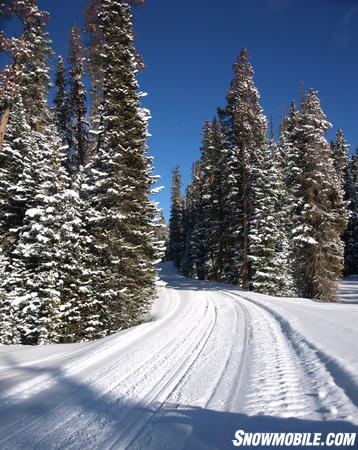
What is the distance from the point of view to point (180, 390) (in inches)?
156

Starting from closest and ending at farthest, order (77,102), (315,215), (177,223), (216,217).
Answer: (315,215) → (77,102) → (216,217) → (177,223)

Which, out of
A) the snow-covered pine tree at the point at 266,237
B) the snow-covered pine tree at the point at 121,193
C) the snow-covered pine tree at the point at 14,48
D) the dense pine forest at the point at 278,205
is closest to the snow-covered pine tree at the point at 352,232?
the dense pine forest at the point at 278,205

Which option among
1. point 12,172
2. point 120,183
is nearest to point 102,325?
point 120,183

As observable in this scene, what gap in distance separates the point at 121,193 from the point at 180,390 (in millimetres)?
9978

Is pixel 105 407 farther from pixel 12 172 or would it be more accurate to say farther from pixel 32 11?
pixel 12 172

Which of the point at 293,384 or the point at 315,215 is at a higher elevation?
the point at 315,215

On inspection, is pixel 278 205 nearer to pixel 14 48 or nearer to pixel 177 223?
pixel 14 48

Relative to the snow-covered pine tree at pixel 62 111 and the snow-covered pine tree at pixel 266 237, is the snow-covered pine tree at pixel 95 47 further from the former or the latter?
the snow-covered pine tree at pixel 266 237

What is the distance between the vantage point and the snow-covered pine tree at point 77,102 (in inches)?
715

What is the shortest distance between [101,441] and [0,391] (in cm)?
239

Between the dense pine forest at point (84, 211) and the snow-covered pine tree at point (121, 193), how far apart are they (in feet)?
0.18

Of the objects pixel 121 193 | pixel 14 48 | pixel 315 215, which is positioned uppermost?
pixel 14 48

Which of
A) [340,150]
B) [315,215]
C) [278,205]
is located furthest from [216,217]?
[340,150]

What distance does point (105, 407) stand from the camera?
11.9ft
